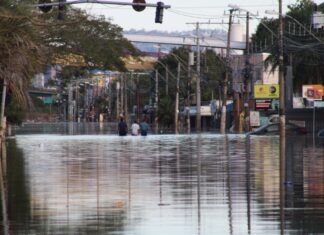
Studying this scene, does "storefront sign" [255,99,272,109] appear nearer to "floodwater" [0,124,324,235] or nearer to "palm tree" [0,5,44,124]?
"floodwater" [0,124,324,235]

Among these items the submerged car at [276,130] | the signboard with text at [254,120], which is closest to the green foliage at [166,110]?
the signboard with text at [254,120]

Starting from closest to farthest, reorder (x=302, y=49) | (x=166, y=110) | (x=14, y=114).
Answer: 1. (x=14, y=114)
2. (x=302, y=49)
3. (x=166, y=110)

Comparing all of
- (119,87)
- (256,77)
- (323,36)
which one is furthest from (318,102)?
(119,87)

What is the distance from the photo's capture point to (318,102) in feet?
248

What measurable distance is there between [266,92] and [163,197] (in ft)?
271

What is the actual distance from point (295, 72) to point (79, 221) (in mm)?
78377

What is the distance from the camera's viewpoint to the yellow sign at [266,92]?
100312 mm

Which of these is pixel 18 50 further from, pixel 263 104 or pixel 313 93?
pixel 263 104

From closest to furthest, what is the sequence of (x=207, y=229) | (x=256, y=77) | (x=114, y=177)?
1. (x=207, y=229)
2. (x=114, y=177)
3. (x=256, y=77)

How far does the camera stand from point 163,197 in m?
19.0

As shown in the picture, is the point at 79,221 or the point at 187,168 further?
the point at 187,168

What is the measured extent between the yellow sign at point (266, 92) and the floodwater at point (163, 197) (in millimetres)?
67800

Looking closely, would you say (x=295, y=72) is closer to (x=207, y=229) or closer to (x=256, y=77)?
(x=256, y=77)

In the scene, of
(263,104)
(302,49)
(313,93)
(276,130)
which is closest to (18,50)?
(276,130)
